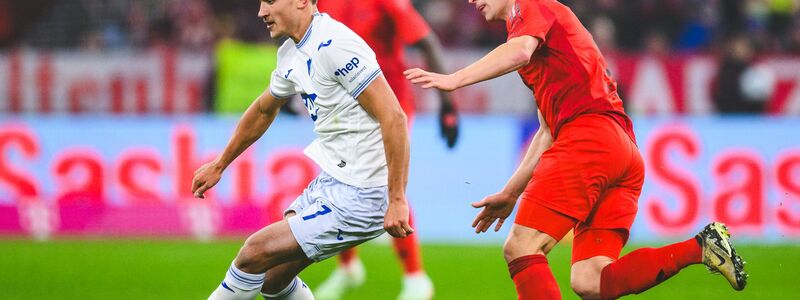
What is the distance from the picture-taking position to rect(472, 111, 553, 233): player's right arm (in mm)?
5969

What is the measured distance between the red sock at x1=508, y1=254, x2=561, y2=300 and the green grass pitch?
9.09 ft

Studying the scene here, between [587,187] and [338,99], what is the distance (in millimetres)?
1165

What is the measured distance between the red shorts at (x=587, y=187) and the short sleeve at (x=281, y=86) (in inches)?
45.8

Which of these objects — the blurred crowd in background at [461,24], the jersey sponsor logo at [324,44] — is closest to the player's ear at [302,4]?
the jersey sponsor logo at [324,44]

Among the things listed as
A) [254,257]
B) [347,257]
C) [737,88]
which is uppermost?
[254,257]

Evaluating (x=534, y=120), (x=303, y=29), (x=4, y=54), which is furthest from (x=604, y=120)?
(x=4, y=54)

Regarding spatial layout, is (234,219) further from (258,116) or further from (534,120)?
(258,116)

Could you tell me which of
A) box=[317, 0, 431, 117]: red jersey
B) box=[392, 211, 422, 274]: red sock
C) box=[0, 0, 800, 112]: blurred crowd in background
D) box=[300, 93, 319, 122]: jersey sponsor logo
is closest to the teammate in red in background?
box=[317, 0, 431, 117]: red jersey

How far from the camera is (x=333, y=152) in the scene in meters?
5.61

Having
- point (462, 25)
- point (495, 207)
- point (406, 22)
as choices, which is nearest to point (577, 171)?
point (495, 207)

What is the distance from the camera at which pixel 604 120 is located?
5.64 meters

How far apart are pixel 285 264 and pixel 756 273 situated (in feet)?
16.7

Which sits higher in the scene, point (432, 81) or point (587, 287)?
point (432, 81)

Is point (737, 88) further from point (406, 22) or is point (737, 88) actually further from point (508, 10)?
point (508, 10)
